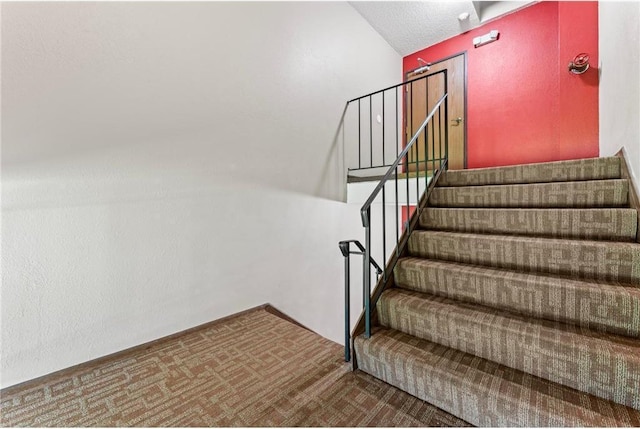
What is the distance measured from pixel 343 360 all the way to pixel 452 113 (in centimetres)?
383

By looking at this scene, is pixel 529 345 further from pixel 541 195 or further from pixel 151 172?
pixel 151 172

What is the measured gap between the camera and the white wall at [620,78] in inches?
62.2

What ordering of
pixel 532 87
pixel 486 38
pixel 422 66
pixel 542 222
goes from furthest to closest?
pixel 422 66 < pixel 486 38 < pixel 532 87 < pixel 542 222

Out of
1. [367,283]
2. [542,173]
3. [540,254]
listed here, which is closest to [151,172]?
[367,283]

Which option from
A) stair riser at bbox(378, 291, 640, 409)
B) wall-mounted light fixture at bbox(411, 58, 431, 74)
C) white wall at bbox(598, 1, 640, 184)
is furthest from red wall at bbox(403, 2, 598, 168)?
stair riser at bbox(378, 291, 640, 409)

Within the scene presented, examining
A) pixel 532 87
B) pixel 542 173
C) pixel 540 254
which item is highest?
pixel 532 87

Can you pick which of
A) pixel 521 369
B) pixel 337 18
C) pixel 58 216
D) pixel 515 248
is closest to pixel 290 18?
pixel 337 18

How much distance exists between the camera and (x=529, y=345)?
3.87 feet

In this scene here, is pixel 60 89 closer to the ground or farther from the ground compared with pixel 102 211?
farther from the ground

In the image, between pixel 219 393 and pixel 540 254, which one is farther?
pixel 540 254

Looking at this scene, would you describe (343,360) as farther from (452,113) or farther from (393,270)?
(452,113)

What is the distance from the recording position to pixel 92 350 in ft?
5.12

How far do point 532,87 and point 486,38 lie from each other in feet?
3.01

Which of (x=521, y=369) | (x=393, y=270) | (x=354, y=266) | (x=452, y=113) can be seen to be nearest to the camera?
(x=521, y=369)
